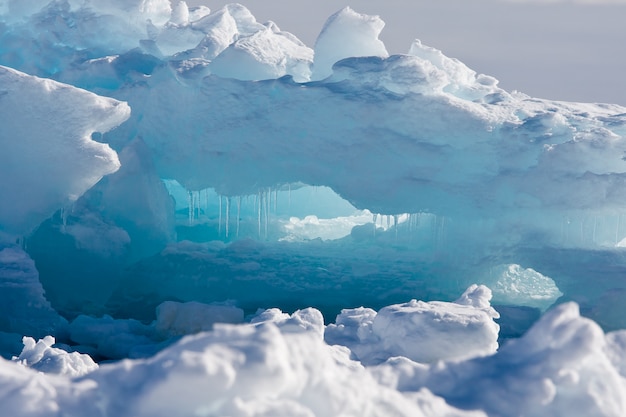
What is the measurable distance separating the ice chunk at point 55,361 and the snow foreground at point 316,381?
11.3 feet

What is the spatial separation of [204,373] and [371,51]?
1198cm

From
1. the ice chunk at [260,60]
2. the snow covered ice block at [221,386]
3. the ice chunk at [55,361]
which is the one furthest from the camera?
the ice chunk at [260,60]

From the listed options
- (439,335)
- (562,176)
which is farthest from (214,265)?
(439,335)

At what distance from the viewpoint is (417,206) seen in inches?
491

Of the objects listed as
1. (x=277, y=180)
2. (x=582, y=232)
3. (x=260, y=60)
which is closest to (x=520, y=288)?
(x=582, y=232)

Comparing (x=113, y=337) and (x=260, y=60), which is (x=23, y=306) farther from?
(x=260, y=60)

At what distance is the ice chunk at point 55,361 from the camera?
6078 mm

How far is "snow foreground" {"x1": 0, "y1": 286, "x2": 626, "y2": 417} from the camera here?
2309mm

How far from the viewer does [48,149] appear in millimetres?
10945

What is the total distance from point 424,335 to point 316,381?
12.1 feet

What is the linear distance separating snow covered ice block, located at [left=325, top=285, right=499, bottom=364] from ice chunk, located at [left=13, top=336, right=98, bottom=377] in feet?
6.45

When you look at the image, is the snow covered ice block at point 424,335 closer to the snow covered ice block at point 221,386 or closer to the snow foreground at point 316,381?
the snow foreground at point 316,381

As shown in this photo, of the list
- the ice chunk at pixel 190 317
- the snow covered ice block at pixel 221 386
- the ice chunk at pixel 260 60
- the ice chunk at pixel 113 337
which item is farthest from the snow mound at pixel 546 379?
the ice chunk at pixel 260 60

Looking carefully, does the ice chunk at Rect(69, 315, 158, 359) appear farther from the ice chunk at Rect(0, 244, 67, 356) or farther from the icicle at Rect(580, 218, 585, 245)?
the icicle at Rect(580, 218, 585, 245)
